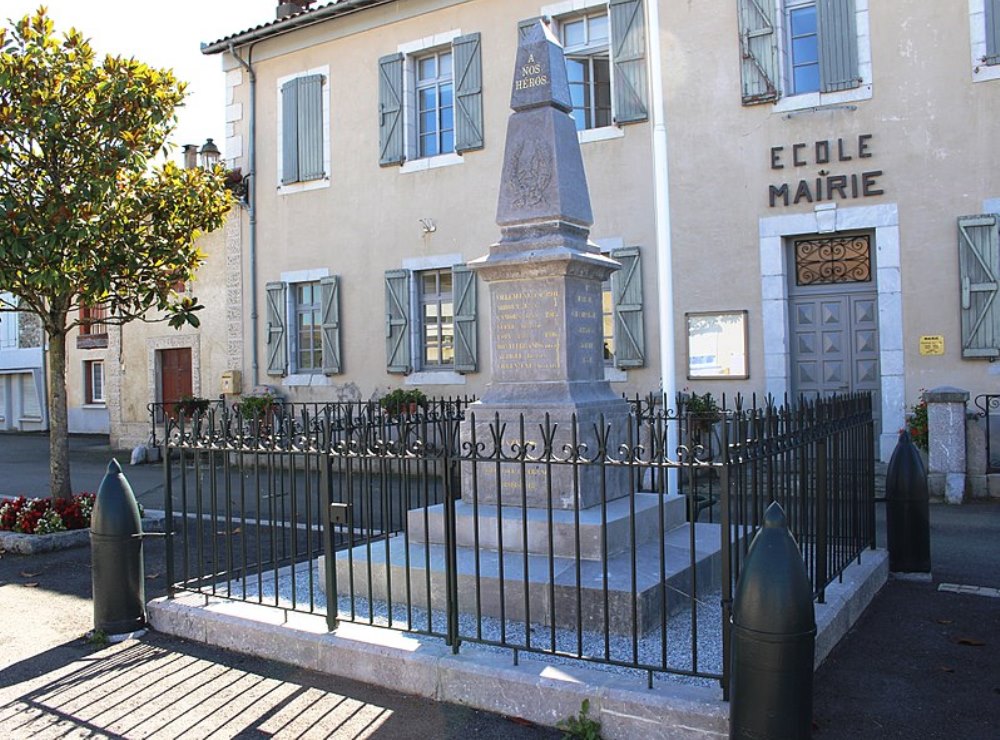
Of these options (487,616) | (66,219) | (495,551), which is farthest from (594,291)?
(66,219)

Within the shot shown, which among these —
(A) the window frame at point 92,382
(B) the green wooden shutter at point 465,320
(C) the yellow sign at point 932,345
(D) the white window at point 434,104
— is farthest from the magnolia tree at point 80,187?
(A) the window frame at point 92,382

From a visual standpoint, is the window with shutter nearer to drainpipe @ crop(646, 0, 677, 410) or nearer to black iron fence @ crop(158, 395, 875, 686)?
drainpipe @ crop(646, 0, 677, 410)

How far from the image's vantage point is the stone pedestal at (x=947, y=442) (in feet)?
28.9

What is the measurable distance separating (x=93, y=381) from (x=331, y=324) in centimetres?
869

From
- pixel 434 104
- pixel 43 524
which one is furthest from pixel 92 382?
pixel 43 524

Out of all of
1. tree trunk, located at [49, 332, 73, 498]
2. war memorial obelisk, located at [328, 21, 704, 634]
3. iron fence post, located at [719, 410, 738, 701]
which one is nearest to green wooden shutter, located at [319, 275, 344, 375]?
tree trunk, located at [49, 332, 73, 498]

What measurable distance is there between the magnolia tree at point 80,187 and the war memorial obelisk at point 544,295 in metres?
3.81

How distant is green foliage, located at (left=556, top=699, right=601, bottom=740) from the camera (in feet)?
11.7

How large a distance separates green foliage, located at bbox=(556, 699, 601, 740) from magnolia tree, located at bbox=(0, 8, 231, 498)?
19.2 ft

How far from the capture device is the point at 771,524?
3221mm

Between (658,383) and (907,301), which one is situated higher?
(907,301)

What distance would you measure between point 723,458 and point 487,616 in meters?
1.83

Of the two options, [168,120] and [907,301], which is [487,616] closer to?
[168,120]

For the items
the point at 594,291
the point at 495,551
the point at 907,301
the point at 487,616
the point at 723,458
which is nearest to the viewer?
the point at 723,458
